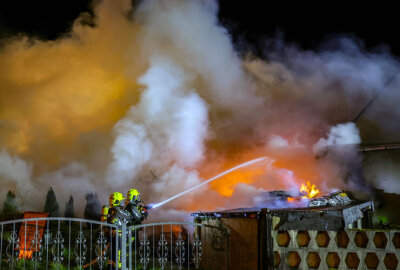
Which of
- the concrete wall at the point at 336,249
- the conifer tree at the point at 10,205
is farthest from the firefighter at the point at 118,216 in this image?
the conifer tree at the point at 10,205

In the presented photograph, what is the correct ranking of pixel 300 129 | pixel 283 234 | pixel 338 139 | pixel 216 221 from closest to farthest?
pixel 283 234 < pixel 216 221 < pixel 338 139 < pixel 300 129

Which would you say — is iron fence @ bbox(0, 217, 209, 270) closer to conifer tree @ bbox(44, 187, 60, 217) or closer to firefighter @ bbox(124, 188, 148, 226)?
firefighter @ bbox(124, 188, 148, 226)

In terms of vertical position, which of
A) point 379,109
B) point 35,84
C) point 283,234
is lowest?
point 283,234

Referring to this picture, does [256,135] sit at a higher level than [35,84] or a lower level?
lower

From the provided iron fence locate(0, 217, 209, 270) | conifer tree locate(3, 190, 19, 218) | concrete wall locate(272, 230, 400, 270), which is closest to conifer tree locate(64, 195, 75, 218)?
conifer tree locate(3, 190, 19, 218)

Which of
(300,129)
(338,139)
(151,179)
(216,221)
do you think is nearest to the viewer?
(216,221)

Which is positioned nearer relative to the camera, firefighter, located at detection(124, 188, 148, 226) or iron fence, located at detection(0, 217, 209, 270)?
iron fence, located at detection(0, 217, 209, 270)

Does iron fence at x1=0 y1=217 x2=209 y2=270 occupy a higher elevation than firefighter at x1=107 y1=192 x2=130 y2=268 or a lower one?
lower

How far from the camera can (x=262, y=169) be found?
15.3m

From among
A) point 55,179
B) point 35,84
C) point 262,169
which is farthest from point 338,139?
point 35,84

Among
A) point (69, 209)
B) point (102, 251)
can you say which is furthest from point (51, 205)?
point (102, 251)

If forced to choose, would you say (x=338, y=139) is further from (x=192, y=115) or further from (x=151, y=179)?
(x=151, y=179)

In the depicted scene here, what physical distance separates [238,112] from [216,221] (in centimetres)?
1003

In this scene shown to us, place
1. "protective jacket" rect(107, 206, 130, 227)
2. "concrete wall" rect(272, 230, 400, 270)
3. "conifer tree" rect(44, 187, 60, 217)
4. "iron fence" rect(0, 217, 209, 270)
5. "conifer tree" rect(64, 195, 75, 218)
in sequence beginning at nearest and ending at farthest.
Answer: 1. "concrete wall" rect(272, 230, 400, 270)
2. "iron fence" rect(0, 217, 209, 270)
3. "protective jacket" rect(107, 206, 130, 227)
4. "conifer tree" rect(44, 187, 60, 217)
5. "conifer tree" rect(64, 195, 75, 218)
